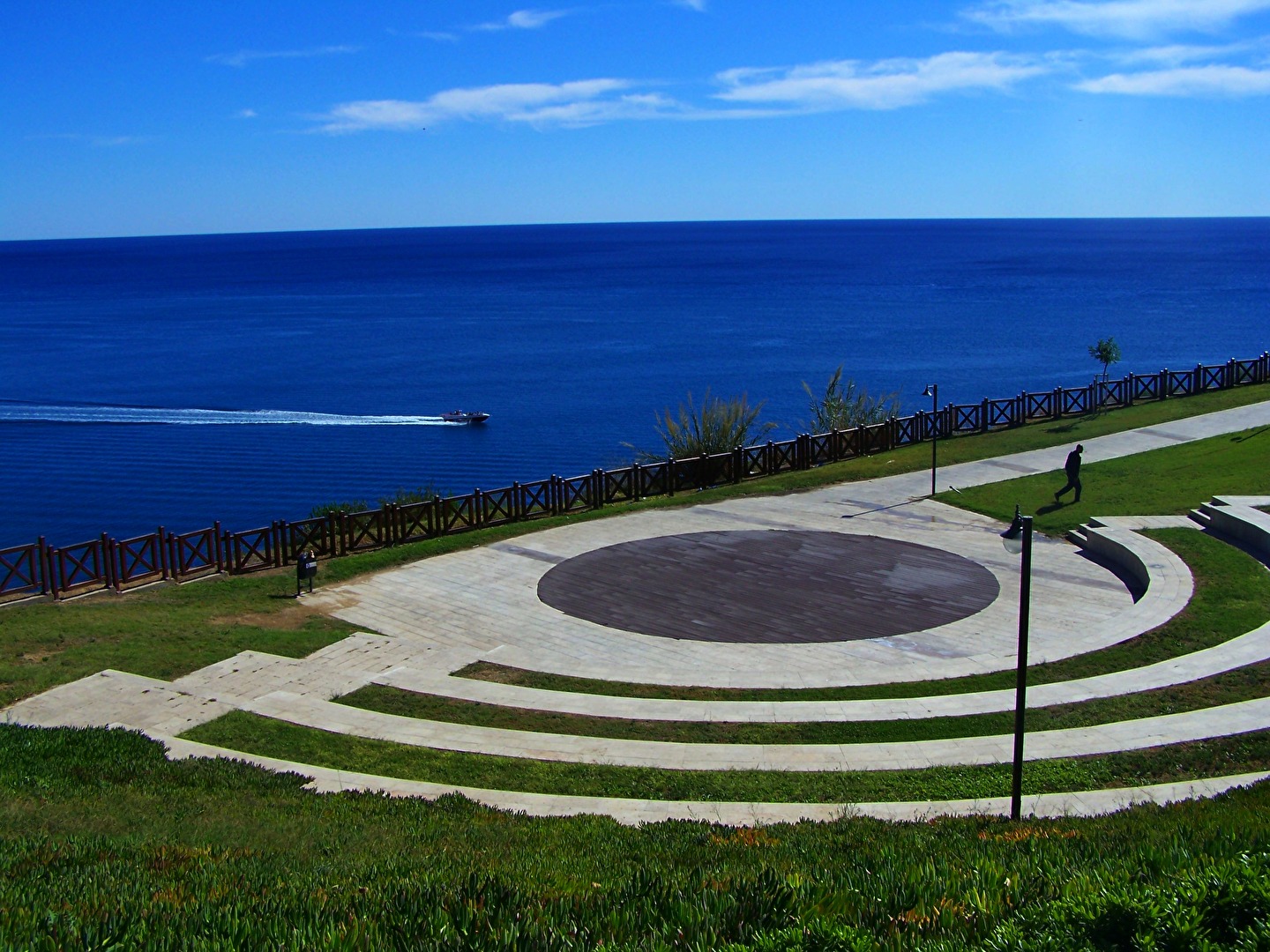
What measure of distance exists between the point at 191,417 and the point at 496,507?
48313 mm

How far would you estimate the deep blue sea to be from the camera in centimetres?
5703

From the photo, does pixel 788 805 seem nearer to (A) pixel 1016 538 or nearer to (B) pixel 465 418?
(A) pixel 1016 538

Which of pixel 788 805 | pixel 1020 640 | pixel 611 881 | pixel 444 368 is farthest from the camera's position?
pixel 444 368

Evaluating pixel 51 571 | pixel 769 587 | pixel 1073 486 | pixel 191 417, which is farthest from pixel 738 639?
pixel 191 417

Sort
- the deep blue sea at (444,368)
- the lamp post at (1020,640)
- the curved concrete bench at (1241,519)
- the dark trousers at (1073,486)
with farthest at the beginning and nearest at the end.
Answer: the deep blue sea at (444,368)
the dark trousers at (1073,486)
the curved concrete bench at (1241,519)
the lamp post at (1020,640)

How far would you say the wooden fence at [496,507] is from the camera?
2609cm

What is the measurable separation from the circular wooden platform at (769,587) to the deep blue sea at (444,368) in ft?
86.4

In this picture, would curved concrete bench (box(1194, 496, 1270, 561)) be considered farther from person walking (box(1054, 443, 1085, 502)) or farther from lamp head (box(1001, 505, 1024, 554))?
lamp head (box(1001, 505, 1024, 554))

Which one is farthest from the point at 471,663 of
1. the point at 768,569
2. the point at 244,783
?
the point at 768,569

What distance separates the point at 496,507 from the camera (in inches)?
1255

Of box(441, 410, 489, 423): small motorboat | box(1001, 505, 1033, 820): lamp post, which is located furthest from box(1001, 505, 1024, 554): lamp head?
box(441, 410, 489, 423): small motorboat

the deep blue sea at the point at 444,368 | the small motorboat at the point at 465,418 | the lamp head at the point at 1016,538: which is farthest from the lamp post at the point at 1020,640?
the small motorboat at the point at 465,418

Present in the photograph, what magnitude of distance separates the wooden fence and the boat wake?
27561 mm

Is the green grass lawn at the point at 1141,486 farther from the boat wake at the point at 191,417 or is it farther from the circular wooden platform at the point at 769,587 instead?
the boat wake at the point at 191,417
